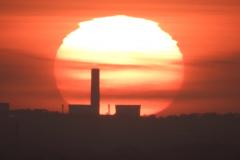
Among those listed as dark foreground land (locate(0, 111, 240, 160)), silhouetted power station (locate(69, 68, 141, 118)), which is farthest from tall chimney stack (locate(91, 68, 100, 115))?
dark foreground land (locate(0, 111, 240, 160))

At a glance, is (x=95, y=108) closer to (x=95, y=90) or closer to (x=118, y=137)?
(x=95, y=90)

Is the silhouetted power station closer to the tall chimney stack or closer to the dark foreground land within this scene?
the tall chimney stack

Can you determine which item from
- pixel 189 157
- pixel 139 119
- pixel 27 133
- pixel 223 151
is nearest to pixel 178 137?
pixel 139 119

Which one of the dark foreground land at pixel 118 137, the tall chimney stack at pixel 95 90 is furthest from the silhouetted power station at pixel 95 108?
the dark foreground land at pixel 118 137

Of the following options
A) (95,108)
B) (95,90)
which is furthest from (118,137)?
(95,90)

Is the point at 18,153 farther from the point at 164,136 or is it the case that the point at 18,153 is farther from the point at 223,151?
the point at 164,136

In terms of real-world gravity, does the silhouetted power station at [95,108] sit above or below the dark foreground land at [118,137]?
above

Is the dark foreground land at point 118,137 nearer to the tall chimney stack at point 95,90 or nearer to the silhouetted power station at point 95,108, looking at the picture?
the silhouetted power station at point 95,108
